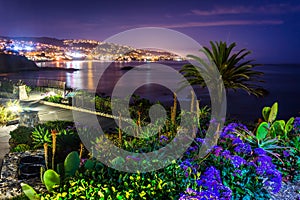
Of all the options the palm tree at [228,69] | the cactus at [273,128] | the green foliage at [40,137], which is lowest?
the green foliage at [40,137]

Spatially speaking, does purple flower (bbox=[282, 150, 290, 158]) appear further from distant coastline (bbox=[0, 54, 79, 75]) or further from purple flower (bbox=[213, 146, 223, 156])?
distant coastline (bbox=[0, 54, 79, 75])

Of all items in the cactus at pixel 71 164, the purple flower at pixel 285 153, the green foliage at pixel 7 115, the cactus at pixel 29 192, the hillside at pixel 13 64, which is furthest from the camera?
the hillside at pixel 13 64

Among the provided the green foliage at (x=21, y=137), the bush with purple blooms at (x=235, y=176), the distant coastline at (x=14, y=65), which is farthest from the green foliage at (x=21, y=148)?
the distant coastline at (x=14, y=65)

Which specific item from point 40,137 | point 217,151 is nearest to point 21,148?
point 40,137

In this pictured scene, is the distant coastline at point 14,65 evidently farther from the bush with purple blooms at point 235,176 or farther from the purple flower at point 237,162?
the purple flower at point 237,162

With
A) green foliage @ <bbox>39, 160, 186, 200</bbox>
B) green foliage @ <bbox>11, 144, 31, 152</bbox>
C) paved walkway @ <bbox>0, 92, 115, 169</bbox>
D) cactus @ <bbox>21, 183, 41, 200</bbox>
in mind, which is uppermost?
green foliage @ <bbox>39, 160, 186, 200</bbox>

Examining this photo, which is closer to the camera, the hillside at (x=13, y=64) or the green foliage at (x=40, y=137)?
the green foliage at (x=40, y=137)

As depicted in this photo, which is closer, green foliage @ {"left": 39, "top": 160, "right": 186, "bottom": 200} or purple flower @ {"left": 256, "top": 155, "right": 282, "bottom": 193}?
green foliage @ {"left": 39, "top": 160, "right": 186, "bottom": 200}

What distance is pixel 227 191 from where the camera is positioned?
10.2ft

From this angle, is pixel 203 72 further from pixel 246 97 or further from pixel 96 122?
pixel 246 97

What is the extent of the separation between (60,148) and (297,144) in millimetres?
4681

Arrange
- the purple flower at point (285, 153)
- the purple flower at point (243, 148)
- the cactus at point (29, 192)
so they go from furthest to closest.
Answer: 1. the purple flower at point (285, 153)
2. the purple flower at point (243, 148)
3. the cactus at point (29, 192)

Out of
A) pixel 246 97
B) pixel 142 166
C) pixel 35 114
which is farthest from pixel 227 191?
pixel 246 97

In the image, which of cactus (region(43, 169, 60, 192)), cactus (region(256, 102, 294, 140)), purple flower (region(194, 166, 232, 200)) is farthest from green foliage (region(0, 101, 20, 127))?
purple flower (region(194, 166, 232, 200))
